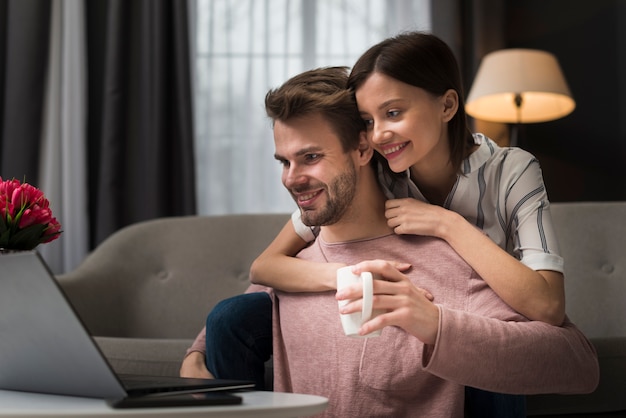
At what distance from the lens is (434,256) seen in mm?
1382

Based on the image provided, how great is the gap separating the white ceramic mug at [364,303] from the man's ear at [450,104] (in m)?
0.63

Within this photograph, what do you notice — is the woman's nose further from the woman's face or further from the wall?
the wall

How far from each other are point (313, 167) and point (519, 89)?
1.93 meters

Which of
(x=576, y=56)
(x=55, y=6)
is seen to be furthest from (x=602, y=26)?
(x=55, y=6)

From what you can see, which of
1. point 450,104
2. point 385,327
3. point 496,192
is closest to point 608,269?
point 496,192

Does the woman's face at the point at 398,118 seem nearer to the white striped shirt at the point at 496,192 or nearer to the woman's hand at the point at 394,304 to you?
the white striped shirt at the point at 496,192

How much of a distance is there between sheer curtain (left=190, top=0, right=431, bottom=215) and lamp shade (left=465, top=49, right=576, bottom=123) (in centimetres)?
39

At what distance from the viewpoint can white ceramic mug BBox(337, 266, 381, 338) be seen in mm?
951

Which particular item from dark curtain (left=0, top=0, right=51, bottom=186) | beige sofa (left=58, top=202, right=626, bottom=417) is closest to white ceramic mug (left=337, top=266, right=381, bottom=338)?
beige sofa (left=58, top=202, right=626, bottom=417)

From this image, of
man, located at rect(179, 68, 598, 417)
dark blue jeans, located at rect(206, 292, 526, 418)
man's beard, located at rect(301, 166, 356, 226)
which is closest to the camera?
man, located at rect(179, 68, 598, 417)

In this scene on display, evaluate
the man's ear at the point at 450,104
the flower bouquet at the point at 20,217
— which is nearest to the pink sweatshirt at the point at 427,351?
the man's ear at the point at 450,104

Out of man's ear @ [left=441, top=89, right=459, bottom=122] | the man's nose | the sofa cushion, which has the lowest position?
the sofa cushion

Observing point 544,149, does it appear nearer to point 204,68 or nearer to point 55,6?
point 204,68

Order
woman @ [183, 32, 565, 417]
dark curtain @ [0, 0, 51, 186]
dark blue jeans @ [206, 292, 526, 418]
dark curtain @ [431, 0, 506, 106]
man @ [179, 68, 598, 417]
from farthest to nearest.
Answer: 1. dark curtain @ [431, 0, 506, 106]
2. dark curtain @ [0, 0, 51, 186]
3. dark blue jeans @ [206, 292, 526, 418]
4. woman @ [183, 32, 565, 417]
5. man @ [179, 68, 598, 417]
